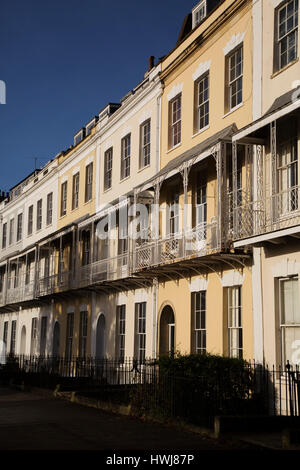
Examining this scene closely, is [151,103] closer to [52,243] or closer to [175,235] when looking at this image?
[175,235]

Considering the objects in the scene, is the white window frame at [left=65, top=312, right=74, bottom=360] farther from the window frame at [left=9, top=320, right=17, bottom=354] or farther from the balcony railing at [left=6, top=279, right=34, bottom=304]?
the window frame at [left=9, top=320, right=17, bottom=354]

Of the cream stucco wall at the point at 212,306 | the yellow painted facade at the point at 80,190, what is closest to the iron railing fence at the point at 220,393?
the cream stucco wall at the point at 212,306

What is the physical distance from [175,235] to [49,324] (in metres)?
14.6

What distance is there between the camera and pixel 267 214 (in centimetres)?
1395

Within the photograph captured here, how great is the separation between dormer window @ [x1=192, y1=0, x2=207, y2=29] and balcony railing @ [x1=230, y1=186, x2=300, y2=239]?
7870 millimetres

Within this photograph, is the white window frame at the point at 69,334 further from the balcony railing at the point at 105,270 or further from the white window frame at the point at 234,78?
the white window frame at the point at 234,78

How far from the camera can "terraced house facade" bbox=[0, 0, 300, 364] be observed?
14148 millimetres

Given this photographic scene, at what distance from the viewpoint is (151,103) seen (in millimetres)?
21953

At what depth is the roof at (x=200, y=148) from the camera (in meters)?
15.9

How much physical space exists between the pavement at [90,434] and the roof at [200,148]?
23.0 feet

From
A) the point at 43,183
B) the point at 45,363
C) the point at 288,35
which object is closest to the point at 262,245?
the point at 288,35

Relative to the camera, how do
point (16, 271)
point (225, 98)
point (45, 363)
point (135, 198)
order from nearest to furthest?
point (225, 98) → point (135, 198) → point (45, 363) → point (16, 271)
